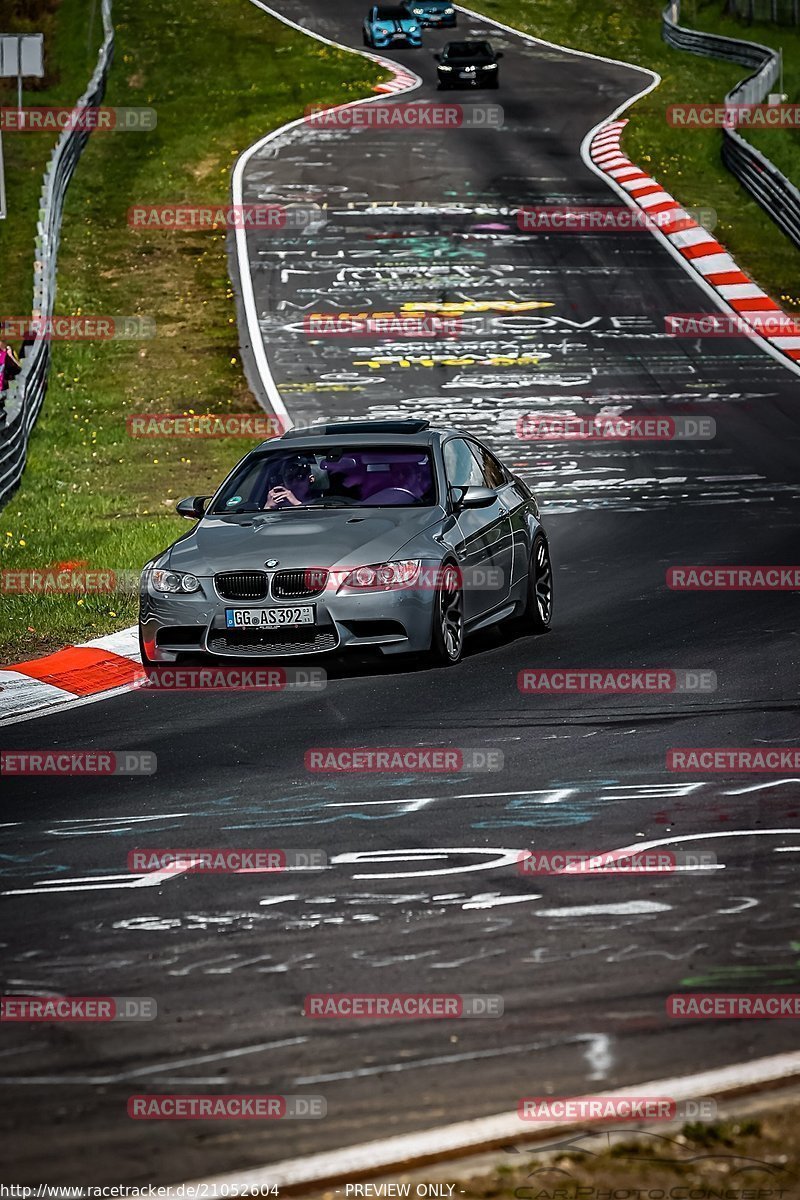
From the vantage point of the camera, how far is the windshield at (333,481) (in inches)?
495

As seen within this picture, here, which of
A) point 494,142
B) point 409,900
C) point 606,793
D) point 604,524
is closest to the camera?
point 409,900

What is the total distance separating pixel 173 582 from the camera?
11.8 meters

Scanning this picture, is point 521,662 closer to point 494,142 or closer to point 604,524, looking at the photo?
point 604,524

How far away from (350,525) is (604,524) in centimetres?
617

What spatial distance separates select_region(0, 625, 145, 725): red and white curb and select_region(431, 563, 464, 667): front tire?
1901 mm

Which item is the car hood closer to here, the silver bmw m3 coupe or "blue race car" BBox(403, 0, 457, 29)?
the silver bmw m3 coupe

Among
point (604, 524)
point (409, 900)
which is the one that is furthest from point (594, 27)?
point (409, 900)

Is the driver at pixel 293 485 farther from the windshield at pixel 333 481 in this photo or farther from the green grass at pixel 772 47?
the green grass at pixel 772 47

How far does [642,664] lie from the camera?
1173 cm

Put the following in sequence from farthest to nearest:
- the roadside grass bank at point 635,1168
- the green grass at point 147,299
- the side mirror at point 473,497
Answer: the green grass at point 147,299 < the side mirror at point 473,497 < the roadside grass bank at point 635,1168

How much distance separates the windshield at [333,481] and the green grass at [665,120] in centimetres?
1855

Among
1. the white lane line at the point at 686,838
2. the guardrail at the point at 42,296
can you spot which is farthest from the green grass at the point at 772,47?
the white lane line at the point at 686,838

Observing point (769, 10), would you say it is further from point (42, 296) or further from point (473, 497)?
point (473, 497)

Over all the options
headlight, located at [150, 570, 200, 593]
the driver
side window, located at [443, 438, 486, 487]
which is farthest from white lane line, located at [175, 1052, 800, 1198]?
side window, located at [443, 438, 486, 487]
